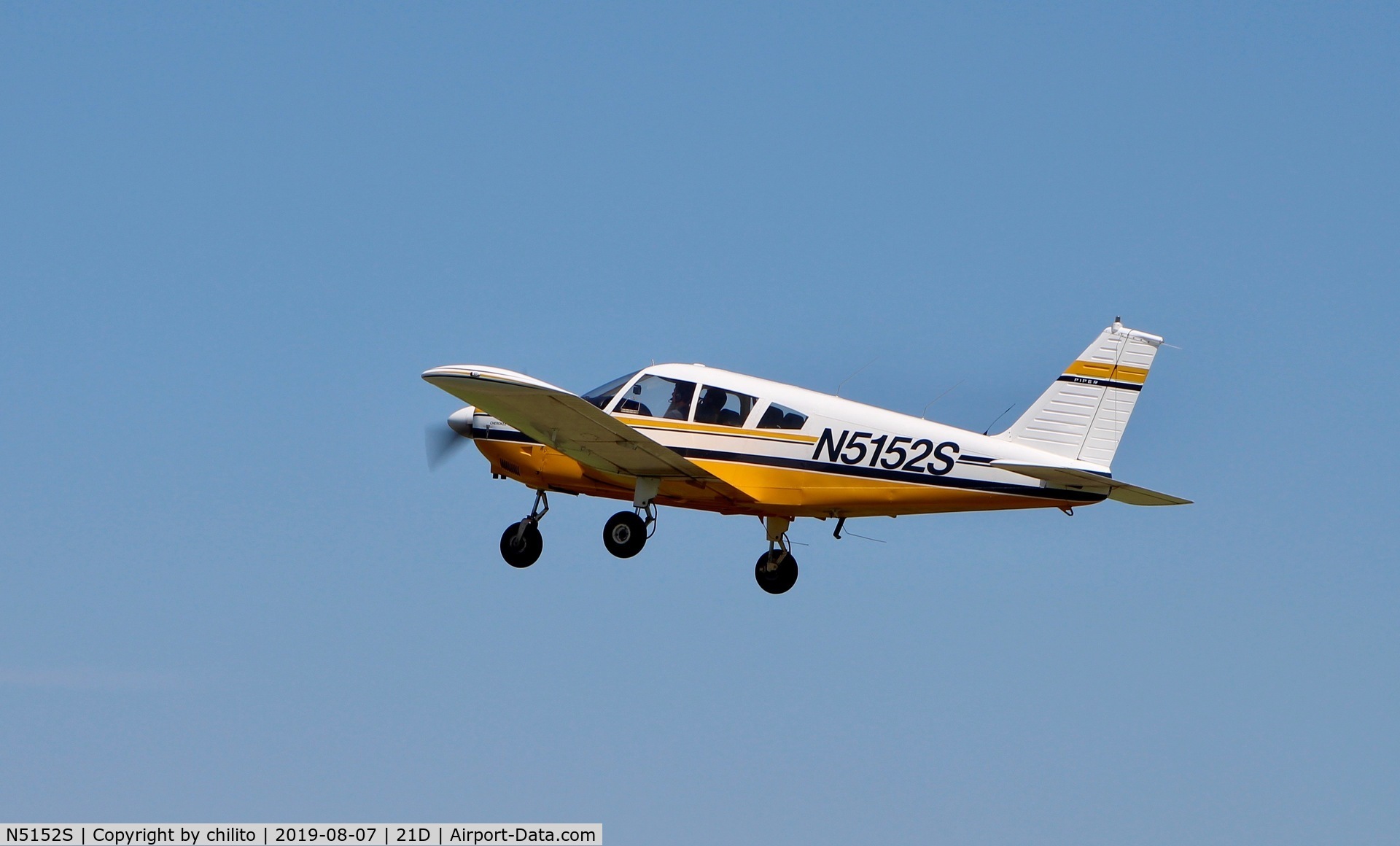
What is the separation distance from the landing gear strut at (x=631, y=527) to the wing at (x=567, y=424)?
0.21 meters

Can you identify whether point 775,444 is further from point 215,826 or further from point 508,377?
point 215,826

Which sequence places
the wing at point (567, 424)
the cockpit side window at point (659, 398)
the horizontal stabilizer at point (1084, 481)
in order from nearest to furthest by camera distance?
the wing at point (567, 424) → the horizontal stabilizer at point (1084, 481) → the cockpit side window at point (659, 398)

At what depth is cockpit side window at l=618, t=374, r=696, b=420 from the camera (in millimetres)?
21906

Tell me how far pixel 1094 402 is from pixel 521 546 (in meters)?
7.25

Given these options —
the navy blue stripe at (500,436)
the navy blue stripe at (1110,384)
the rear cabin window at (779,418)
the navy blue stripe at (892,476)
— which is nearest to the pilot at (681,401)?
the navy blue stripe at (892,476)

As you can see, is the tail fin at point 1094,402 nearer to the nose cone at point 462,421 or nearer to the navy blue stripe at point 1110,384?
the navy blue stripe at point 1110,384

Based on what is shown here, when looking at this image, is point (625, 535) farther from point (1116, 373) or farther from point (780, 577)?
point (1116, 373)

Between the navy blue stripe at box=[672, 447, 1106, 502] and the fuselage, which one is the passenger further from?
the navy blue stripe at box=[672, 447, 1106, 502]

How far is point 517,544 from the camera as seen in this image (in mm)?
22578

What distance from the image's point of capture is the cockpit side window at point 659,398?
21906 millimetres

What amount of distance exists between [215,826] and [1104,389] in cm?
1111

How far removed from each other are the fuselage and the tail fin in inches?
8.0

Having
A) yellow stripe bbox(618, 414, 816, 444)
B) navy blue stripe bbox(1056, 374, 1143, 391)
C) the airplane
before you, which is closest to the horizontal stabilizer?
the airplane

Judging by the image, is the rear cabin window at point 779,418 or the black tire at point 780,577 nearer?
the rear cabin window at point 779,418
